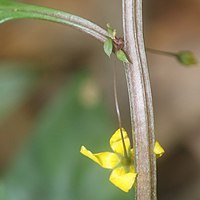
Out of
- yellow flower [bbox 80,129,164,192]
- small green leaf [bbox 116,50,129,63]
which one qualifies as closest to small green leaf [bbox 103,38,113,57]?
small green leaf [bbox 116,50,129,63]

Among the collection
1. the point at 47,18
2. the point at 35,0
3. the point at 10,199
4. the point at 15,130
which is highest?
the point at 35,0

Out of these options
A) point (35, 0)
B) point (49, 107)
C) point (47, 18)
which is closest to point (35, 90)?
point (35, 0)

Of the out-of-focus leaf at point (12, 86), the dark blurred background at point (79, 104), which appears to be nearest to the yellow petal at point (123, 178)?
the dark blurred background at point (79, 104)

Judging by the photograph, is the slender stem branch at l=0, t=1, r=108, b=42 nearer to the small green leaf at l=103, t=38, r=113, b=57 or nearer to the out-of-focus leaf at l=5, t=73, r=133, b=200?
the small green leaf at l=103, t=38, r=113, b=57

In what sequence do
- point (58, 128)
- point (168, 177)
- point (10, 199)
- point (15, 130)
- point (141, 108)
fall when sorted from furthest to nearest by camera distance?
point (15, 130), point (168, 177), point (58, 128), point (10, 199), point (141, 108)

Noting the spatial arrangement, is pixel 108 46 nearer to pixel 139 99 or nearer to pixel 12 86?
pixel 139 99

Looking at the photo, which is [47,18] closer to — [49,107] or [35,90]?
[49,107]
